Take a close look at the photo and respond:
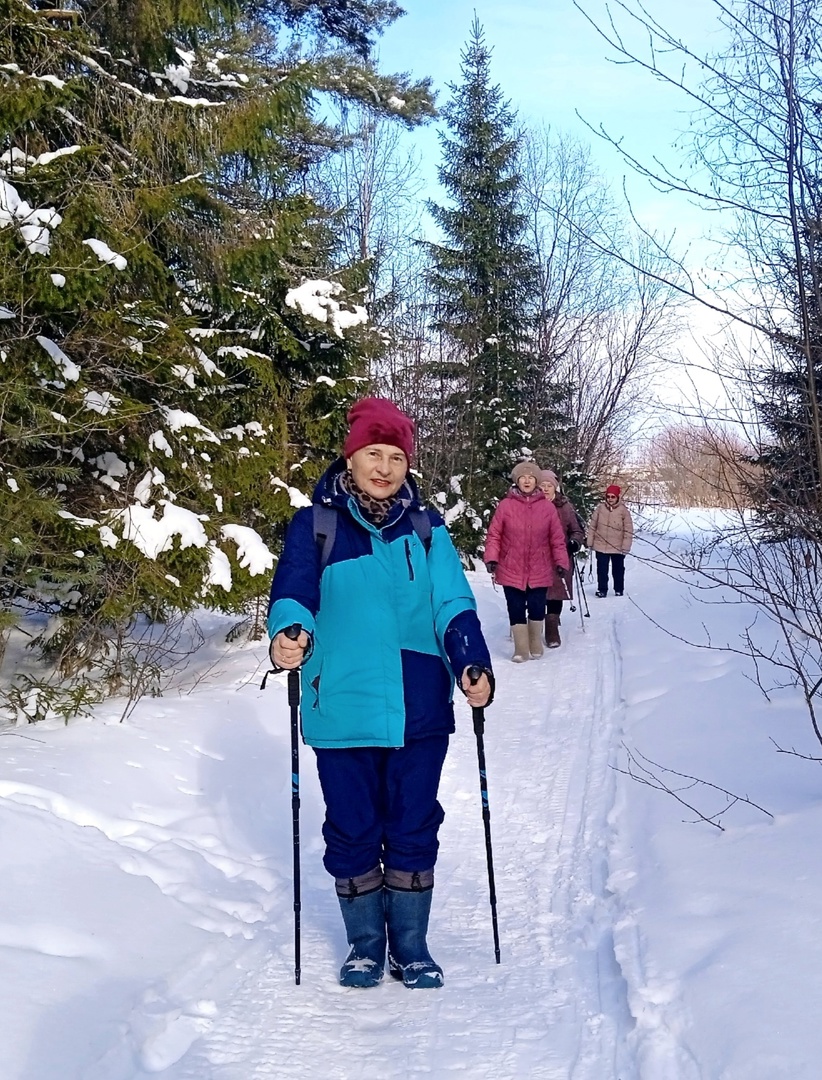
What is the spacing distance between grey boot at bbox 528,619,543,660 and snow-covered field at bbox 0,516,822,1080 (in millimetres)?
3226

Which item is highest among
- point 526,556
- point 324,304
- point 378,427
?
point 324,304

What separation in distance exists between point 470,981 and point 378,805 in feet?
2.28

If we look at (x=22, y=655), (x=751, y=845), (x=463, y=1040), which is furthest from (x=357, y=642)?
(x=22, y=655)

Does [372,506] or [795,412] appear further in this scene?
[795,412]

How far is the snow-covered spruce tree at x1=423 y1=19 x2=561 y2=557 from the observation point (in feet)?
62.2

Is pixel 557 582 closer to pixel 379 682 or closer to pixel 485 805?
pixel 485 805

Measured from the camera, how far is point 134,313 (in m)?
6.37

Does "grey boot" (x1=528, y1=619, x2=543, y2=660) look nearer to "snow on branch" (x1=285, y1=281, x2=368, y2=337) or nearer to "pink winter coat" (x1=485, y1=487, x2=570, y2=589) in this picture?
"pink winter coat" (x1=485, y1=487, x2=570, y2=589)

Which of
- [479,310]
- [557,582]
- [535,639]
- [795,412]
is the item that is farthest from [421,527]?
[479,310]

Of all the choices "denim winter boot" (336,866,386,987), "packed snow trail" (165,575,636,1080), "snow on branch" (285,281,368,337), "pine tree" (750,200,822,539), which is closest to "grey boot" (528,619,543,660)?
"snow on branch" (285,281,368,337)

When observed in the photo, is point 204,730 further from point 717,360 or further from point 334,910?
point 717,360

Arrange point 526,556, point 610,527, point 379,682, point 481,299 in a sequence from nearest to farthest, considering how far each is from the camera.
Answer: point 379,682 → point 526,556 → point 610,527 → point 481,299

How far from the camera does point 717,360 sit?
4.02 meters

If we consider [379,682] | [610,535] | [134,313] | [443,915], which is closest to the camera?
[379,682]
